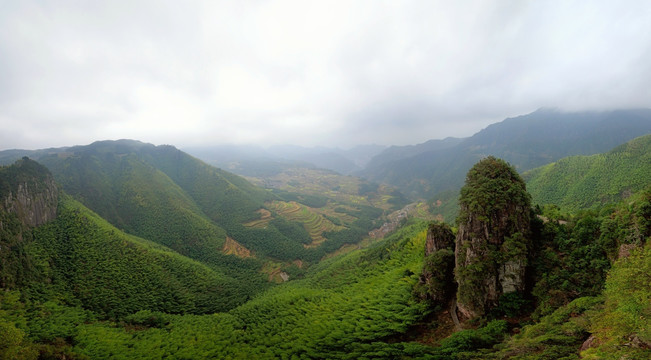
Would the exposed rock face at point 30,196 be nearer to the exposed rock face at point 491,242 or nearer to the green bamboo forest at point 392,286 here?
the green bamboo forest at point 392,286

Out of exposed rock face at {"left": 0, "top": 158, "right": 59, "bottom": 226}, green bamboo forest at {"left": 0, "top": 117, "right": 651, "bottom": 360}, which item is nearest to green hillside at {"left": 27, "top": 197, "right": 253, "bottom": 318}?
green bamboo forest at {"left": 0, "top": 117, "right": 651, "bottom": 360}

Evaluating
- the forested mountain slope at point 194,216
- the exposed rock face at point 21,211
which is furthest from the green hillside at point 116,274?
the forested mountain slope at point 194,216

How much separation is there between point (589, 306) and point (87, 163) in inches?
9091

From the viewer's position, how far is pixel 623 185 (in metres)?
72.7

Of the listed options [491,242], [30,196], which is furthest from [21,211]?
[491,242]

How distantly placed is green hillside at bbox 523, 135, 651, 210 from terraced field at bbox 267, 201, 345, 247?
109m

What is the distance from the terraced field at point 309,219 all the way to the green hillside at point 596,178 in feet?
359

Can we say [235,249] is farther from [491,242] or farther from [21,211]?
[491,242]

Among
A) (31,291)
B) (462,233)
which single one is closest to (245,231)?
(31,291)

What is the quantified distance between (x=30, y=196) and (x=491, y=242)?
121526 millimetres

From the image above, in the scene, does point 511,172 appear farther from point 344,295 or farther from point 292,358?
point 292,358

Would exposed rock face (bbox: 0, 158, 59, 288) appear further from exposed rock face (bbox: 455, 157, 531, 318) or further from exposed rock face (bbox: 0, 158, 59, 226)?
exposed rock face (bbox: 455, 157, 531, 318)

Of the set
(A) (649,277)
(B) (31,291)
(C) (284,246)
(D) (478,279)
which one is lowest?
(C) (284,246)

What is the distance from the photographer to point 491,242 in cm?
2720
